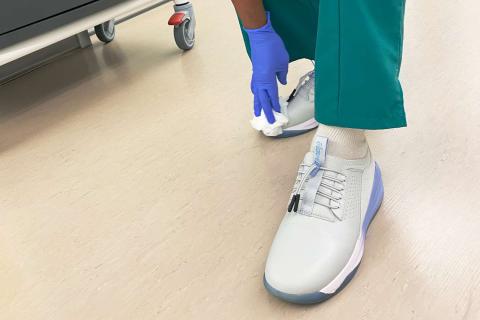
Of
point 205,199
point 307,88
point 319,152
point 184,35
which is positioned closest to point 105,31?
point 184,35

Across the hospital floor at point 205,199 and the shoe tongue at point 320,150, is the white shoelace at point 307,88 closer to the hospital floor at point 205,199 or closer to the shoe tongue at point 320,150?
the hospital floor at point 205,199

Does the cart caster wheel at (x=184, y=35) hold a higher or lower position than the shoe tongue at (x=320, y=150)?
lower

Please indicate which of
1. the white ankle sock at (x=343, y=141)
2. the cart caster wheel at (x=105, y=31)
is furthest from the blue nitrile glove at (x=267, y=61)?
the cart caster wheel at (x=105, y=31)

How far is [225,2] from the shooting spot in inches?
84.4

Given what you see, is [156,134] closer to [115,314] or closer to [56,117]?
[56,117]

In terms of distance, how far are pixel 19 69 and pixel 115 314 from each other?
1.49 meters

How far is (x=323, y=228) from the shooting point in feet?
1.91

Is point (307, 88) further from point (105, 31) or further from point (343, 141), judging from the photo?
point (105, 31)

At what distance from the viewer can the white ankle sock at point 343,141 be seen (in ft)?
2.00

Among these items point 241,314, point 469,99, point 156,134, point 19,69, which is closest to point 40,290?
point 241,314

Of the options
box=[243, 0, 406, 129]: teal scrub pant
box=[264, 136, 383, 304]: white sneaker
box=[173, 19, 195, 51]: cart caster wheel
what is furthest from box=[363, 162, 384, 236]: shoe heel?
box=[173, 19, 195, 51]: cart caster wheel

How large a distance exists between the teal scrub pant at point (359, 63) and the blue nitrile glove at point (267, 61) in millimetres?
255

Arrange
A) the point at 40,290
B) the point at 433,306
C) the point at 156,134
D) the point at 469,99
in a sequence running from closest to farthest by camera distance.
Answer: the point at 433,306, the point at 40,290, the point at 469,99, the point at 156,134

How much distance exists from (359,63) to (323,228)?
0.22 meters
